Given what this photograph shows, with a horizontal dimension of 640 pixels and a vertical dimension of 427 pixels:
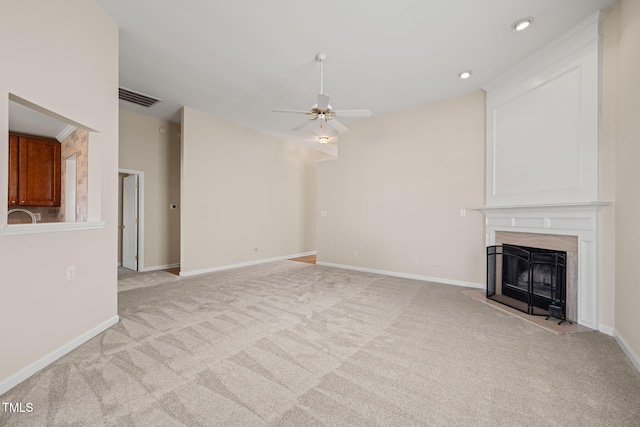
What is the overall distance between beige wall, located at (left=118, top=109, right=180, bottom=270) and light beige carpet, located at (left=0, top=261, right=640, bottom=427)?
2.74 m

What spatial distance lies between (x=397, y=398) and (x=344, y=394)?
1.14ft

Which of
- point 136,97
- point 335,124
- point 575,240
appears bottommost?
point 575,240

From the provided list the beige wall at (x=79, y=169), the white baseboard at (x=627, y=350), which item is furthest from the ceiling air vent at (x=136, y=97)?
the white baseboard at (x=627, y=350)

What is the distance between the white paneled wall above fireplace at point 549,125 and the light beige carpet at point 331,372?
1.64m

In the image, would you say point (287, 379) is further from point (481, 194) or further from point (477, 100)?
point (477, 100)

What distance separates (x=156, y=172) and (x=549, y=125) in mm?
6913

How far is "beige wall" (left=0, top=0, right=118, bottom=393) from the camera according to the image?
1832 mm

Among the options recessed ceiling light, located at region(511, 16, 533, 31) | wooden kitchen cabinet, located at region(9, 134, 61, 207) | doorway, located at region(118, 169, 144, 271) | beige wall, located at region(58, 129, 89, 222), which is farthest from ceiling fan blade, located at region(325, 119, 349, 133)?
wooden kitchen cabinet, located at region(9, 134, 61, 207)

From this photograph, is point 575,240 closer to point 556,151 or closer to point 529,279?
point 529,279

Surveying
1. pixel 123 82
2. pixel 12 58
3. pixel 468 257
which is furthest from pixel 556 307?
pixel 123 82

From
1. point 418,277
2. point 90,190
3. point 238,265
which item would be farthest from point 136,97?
point 418,277

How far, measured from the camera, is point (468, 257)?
14.8 feet

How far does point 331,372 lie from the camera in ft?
6.60

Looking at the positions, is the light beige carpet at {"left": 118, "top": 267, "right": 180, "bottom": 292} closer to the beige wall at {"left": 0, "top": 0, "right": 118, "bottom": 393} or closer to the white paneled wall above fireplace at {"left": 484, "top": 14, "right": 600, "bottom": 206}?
the beige wall at {"left": 0, "top": 0, "right": 118, "bottom": 393}
